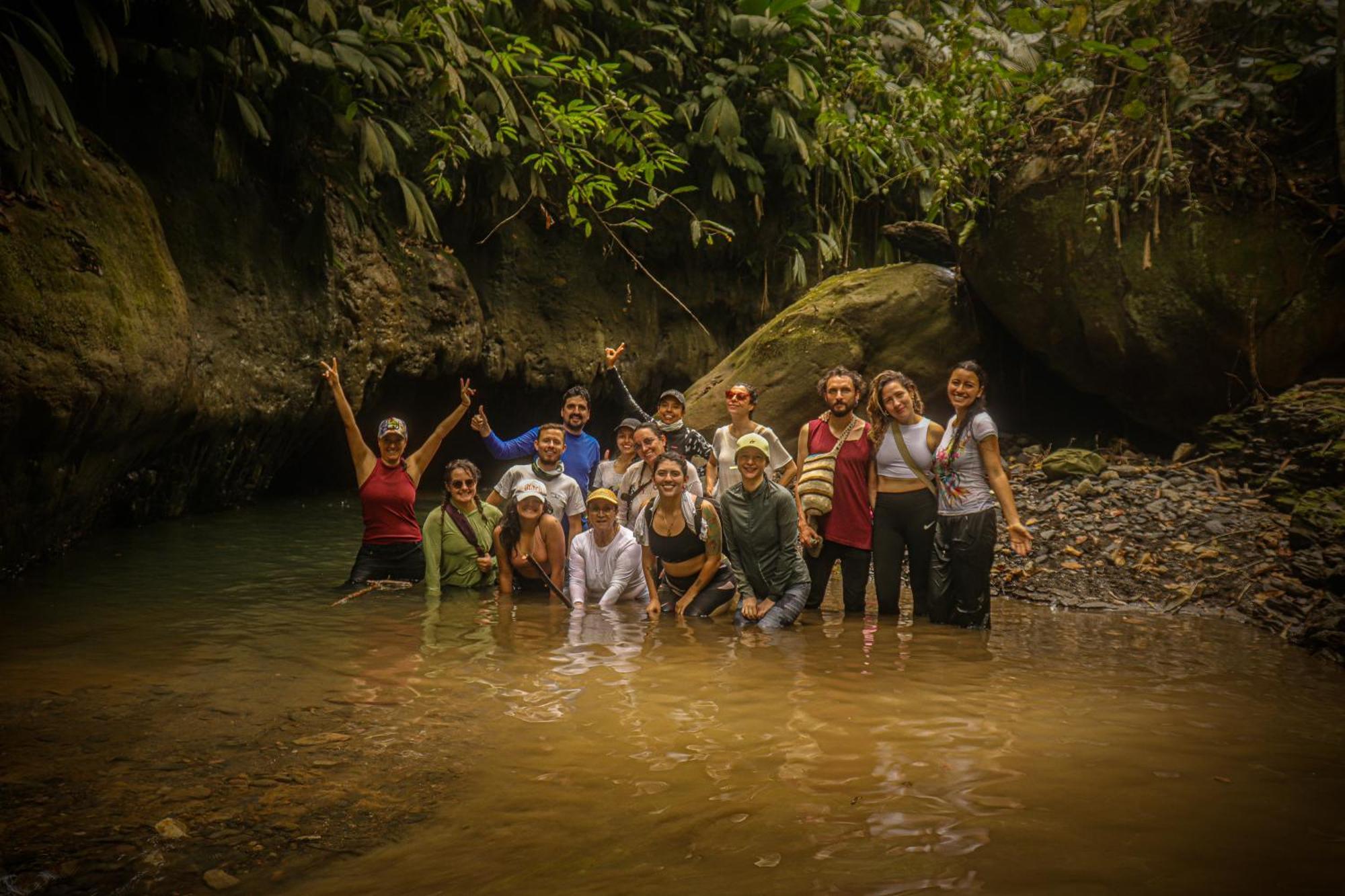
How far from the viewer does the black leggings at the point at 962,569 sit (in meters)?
6.29

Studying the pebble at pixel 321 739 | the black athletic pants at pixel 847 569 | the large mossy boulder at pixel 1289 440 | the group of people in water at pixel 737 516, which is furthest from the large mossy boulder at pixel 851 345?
the pebble at pixel 321 739

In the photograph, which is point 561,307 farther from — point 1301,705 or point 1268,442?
point 1301,705

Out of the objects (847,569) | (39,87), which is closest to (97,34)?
(39,87)

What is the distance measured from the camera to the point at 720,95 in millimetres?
15445

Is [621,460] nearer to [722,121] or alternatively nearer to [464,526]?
[464,526]

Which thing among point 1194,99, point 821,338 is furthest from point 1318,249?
point 821,338

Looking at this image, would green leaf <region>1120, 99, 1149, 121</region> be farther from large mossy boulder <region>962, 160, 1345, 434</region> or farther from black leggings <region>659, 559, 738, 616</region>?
black leggings <region>659, 559, 738, 616</region>

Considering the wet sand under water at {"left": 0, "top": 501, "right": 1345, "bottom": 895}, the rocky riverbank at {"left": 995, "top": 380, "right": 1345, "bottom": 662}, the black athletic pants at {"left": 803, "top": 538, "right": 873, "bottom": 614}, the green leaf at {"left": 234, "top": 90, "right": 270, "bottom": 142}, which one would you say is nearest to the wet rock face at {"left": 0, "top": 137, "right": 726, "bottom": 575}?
the green leaf at {"left": 234, "top": 90, "right": 270, "bottom": 142}

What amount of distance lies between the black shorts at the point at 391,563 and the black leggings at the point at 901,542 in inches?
150

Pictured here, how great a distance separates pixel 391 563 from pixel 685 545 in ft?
8.86

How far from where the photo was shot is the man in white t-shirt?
818cm

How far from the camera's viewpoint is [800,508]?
701 centimetres

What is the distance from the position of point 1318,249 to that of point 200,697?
401 inches

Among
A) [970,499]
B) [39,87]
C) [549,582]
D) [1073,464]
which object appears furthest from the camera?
[1073,464]
